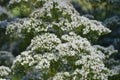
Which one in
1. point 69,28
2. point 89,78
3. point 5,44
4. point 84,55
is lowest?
point 89,78

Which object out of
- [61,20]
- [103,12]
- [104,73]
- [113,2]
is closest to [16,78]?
[61,20]

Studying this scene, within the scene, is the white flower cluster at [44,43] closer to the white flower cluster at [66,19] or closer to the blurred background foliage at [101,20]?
the white flower cluster at [66,19]

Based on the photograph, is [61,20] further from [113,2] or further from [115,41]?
[113,2]

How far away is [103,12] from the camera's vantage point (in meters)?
34.2

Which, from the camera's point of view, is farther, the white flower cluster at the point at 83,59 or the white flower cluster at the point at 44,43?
the white flower cluster at the point at 44,43

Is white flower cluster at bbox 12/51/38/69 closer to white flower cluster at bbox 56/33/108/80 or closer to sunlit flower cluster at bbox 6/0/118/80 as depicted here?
sunlit flower cluster at bbox 6/0/118/80

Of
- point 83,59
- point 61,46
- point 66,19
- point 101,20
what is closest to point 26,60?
point 61,46

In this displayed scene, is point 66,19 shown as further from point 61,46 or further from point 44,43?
point 61,46

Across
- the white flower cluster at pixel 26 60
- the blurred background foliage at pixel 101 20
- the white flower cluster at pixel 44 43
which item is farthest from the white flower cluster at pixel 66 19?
the blurred background foliage at pixel 101 20

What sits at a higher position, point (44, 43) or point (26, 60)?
point (44, 43)

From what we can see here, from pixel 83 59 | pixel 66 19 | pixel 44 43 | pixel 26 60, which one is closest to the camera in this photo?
pixel 83 59

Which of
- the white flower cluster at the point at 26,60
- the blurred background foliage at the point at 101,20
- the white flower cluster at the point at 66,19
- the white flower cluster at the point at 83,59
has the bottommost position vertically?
the white flower cluster at the point at 83,59

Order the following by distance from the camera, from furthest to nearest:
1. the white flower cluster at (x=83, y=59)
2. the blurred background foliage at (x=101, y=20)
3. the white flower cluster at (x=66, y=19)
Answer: the blurred background foliage at (x=101, y=20), the white flower cluster at (x=66, y=19), the white flower cluster at (x=83, y=59)

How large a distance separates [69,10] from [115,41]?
10.0 m
